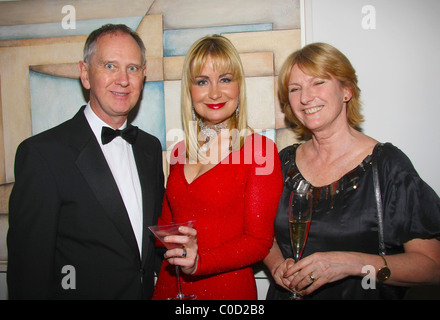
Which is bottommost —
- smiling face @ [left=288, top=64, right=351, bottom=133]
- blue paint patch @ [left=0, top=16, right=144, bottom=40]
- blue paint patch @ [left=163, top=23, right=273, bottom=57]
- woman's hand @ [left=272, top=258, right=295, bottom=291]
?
woman's hand @ [left=272, top=258, right=295, bottom=291]

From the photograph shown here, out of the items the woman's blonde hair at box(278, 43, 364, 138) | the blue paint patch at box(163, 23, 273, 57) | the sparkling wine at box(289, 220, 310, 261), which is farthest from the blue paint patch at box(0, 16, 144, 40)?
the sparkling wine at box(289, 220, 310, 261)

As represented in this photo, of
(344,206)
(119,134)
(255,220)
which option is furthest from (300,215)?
(119,134)

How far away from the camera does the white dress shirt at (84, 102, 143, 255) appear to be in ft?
6.95

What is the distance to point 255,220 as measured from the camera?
1.94 meters

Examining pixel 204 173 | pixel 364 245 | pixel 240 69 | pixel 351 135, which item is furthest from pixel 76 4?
pixel 364 245

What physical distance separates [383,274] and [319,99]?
110 cm

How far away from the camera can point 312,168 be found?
2225mm

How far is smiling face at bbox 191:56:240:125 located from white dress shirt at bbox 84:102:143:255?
1.97ft

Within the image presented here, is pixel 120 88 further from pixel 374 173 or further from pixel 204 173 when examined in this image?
pixel 374 173

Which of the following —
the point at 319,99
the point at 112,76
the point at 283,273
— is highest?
the point at 112,76

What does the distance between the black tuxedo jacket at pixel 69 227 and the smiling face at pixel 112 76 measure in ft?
0.72

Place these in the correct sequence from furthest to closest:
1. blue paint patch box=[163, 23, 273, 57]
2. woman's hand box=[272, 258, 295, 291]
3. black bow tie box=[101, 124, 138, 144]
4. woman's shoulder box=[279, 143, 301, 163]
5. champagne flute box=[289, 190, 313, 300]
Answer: blue paint patch box=[163, 23, 273, 57]
woman's shoulder box=[279, 143, 301, 163]
black bow tie box=[101, 124, 138, 144]
woman's hand box=[272, 258, 295, 291]
champagne flute box=[289, 190, 313, 300]

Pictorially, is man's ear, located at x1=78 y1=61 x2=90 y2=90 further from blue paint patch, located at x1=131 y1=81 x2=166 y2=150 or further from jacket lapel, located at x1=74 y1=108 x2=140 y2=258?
blue paint patch, located at x1=131 y1=81 x2=166 y2=150

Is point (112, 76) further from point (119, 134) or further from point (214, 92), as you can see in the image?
point (214, 92)
